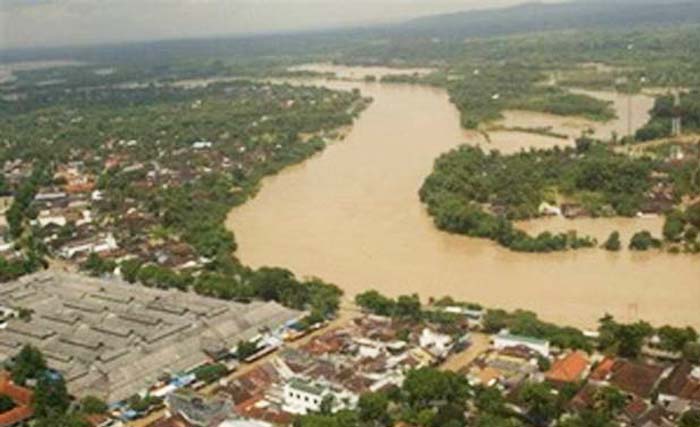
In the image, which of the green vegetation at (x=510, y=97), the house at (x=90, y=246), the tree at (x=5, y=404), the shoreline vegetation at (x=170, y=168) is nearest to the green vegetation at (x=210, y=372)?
the shoreline vegetation at (x=170, y=168)

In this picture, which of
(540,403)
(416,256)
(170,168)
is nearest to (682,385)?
(540,403)

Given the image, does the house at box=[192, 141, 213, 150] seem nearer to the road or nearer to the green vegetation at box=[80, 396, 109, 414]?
the road

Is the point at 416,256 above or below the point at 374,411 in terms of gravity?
below

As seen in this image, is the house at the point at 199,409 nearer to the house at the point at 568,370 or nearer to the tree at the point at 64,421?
the tree at the point at 64,421

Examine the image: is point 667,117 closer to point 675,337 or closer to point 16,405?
point 675,337

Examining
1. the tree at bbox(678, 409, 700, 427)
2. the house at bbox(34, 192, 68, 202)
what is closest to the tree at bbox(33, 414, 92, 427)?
the tree at bbox(678, 409, 700, 427)

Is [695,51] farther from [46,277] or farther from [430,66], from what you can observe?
[46,277]

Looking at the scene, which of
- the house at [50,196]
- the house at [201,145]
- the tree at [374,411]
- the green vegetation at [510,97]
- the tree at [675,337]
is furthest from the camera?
the green vegetation at [510,97]

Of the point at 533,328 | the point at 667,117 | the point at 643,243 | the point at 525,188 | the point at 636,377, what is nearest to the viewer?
the point at 636,377

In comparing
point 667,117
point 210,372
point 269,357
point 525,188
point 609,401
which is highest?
point 667,117
